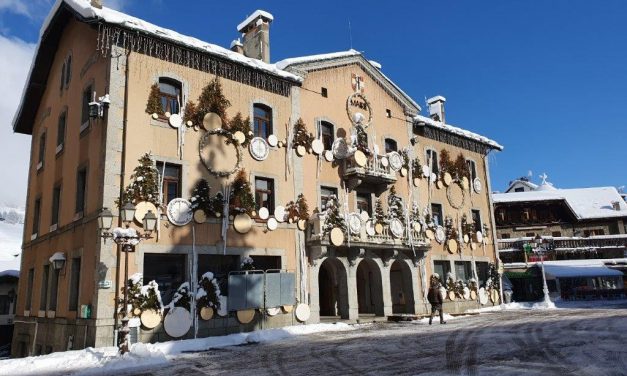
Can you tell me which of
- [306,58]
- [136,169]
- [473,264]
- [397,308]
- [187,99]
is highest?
[306,58]

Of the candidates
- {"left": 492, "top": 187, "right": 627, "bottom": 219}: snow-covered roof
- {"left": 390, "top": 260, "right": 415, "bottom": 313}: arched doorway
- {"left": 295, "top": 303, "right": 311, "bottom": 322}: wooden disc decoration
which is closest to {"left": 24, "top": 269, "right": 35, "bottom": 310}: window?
{"left": 295, "top": 303, "right": 311, "bottom": 322}: wooden disc decoration

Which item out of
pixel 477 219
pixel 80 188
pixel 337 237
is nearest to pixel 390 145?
pixel 337 237

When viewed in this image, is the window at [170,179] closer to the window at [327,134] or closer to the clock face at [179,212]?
the clock face at [179,212]

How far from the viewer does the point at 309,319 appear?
19.5 meters

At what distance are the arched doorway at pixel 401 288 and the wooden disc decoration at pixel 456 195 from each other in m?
5.73

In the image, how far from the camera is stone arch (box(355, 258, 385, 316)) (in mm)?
22859

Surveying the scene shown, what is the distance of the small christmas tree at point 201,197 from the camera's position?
17166mm

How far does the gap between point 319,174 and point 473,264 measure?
12445 mm

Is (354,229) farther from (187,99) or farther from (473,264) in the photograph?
(473,264)

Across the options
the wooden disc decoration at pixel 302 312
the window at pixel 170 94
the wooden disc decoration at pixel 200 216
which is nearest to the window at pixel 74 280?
the wooden disc decoration at pixel 200 216

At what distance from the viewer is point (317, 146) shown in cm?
2170

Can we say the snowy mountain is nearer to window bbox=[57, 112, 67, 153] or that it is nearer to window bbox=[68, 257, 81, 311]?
window bbox=[57, 112, 67, 153]

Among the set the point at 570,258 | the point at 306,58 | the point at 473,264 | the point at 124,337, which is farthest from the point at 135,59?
the point at 570,258

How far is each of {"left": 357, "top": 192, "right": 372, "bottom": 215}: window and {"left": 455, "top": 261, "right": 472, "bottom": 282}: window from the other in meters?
7.50
